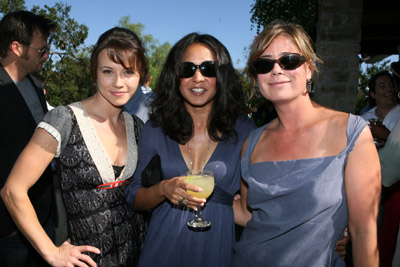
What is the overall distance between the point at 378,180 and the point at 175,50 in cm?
163

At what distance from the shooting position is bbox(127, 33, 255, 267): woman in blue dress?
2.06m

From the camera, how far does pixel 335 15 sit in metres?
5.79

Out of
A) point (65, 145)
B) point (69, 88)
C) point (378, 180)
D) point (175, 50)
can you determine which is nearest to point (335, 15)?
point (175, 50)

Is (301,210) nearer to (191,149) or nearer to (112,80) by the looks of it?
(191,149)

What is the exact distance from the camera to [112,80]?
2.14 metres

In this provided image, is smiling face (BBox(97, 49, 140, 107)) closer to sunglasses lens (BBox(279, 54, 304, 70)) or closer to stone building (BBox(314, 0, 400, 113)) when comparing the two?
sunglasses lens (BBox(279, 54, 304, 70))

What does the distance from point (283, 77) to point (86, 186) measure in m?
1.35

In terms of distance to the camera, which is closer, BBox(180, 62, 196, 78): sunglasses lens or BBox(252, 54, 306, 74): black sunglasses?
BBox(252, 54, 306, 74): black sunglasses

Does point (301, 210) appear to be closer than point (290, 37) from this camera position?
Yes

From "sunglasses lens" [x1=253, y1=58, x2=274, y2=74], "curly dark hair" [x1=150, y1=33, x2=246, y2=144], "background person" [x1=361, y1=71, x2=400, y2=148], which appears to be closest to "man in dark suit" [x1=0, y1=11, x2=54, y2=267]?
"curly dark hair" [x1=150, y1=33, x2=246, y2=144]

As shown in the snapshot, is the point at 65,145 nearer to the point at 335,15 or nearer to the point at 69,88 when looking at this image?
the point at 335,15

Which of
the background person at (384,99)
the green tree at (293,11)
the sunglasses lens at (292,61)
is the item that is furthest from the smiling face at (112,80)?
the green tree at (293,11)

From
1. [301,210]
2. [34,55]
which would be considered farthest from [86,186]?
[34,55]

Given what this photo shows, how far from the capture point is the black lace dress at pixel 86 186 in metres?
1.93
